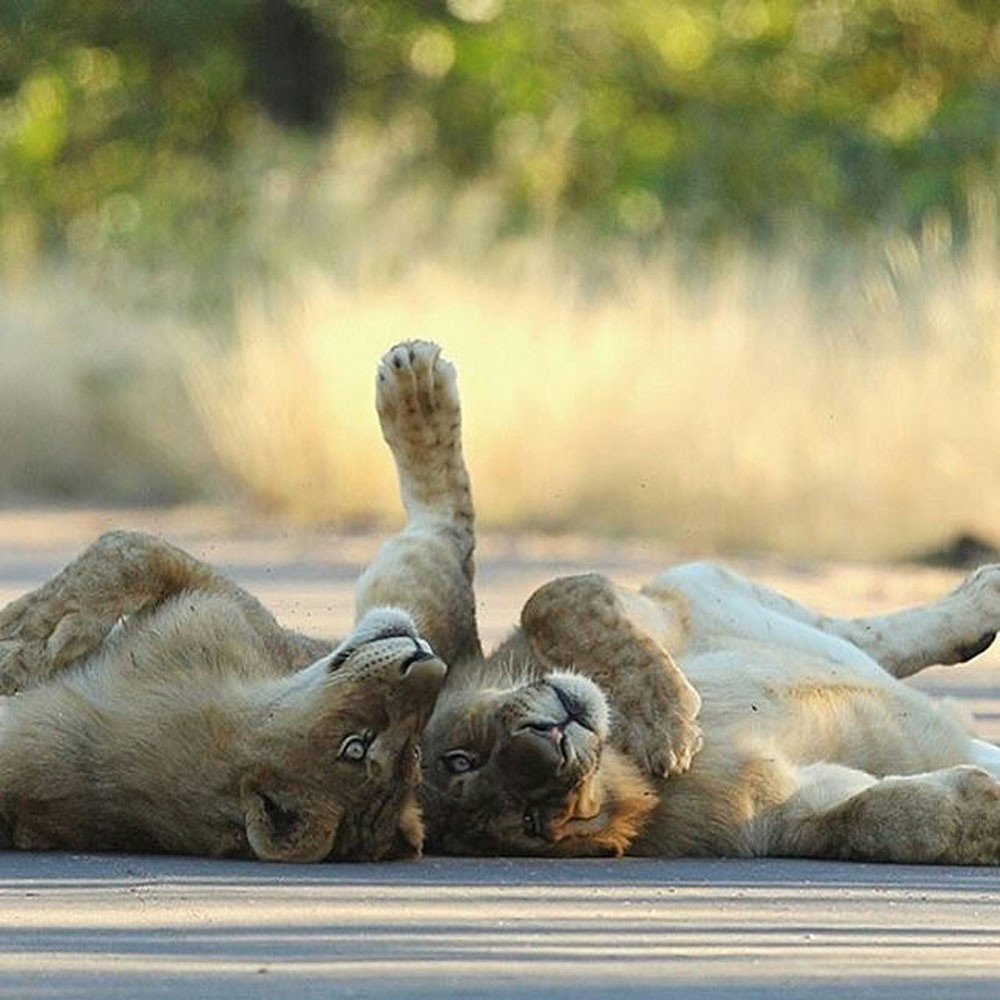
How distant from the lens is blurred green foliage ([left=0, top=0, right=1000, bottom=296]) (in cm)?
2820

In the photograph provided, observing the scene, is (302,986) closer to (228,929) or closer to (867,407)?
(228,929)

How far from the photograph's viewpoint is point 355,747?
19.4 ft

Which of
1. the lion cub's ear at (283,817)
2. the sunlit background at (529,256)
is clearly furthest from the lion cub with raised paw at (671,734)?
the sunlit background at (529,256)

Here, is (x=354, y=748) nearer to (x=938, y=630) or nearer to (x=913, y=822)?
(x=913, y=822)

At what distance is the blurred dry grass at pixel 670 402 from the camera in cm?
1633

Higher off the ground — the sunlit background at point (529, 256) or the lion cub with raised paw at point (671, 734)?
the lion cub with raised paw at point (671, 734)

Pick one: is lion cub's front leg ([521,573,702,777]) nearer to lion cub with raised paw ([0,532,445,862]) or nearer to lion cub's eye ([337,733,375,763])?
lion cub with raised paw ([0,532,445,862])

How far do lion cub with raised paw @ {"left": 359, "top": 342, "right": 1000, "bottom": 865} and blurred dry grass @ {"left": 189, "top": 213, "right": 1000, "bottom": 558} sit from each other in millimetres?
8463

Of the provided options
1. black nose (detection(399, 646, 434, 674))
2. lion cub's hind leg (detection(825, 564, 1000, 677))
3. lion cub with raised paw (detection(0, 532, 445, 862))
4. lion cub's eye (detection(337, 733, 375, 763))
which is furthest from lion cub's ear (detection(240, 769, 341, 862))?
lion cub's hind leg (detection(825, 564, 1000, 677))

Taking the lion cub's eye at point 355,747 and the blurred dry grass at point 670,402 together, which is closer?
the lion cub's eye at point 355,747

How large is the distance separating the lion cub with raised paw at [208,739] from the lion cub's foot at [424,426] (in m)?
1.41

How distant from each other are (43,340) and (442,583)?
49.7 ft

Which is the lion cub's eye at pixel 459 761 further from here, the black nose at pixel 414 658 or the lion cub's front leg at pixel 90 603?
the lion cub's front leg at pixel 90 603

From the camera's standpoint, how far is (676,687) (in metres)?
6.41
